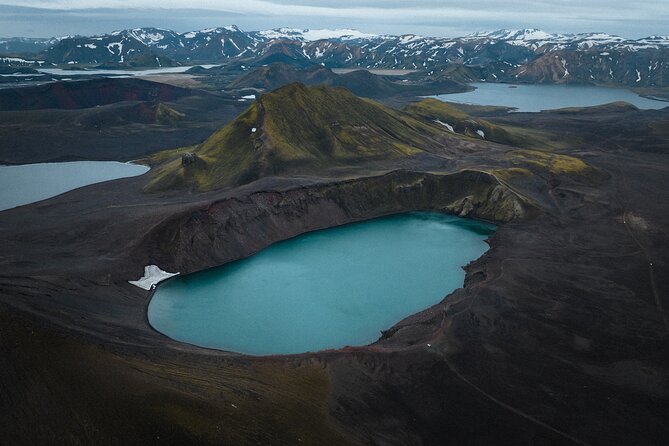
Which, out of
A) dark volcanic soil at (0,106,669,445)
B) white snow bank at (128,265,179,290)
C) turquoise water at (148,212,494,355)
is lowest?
turquoise water at (148,212,494,355)

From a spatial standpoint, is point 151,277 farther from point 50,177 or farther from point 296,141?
point 50,177

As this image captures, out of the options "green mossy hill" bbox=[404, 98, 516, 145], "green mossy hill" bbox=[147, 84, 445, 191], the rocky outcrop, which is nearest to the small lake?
"green mossy hill" bbox=[147, 84, 445, 191]

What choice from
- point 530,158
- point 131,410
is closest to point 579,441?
point 131,410

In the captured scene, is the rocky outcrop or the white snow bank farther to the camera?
the rocky outcrop

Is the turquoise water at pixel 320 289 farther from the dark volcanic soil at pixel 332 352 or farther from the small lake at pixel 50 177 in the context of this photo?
the small lake at pixel 50 177

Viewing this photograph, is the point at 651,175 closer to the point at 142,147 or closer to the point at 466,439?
the point at 466,439

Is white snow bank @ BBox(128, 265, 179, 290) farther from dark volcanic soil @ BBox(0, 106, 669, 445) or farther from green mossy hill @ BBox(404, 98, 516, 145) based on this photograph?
green mossy hill @ BBox(404, 98, 516, 145)
